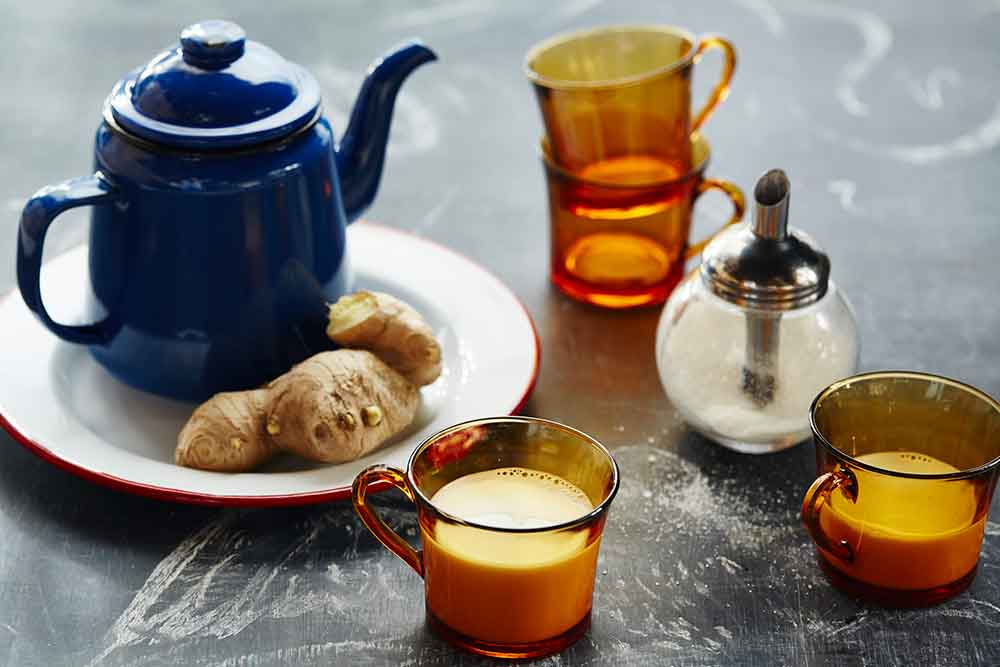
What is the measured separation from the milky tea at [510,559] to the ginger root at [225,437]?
6.1 inches

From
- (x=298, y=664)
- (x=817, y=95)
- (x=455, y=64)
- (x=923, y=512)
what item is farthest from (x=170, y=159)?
(x=817, y=95)

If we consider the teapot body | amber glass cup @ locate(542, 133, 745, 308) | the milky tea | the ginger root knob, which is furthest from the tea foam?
amber glass cup @ locate(542, 133, 745, 308)

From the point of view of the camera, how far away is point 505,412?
33.9 inches

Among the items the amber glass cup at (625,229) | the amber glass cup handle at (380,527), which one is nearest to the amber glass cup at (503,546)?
the amber glass cup handle at (380,527)

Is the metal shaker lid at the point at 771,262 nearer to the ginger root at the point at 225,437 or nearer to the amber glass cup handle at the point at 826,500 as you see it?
the amber glass cup handle at the point at 826,500

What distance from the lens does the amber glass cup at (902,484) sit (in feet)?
2.33

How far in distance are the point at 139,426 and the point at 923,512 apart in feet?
1.61

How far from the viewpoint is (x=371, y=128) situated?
0.95m

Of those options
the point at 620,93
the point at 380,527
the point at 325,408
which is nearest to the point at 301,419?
the point at 325,408

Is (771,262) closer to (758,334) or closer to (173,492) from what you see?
(758,334)

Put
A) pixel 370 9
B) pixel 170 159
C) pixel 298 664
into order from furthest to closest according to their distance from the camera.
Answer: pixel 370 9, pixel 170 159, pixel 298 664

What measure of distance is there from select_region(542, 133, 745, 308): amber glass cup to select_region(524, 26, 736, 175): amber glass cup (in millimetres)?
18

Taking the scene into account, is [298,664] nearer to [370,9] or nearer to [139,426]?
[139,426]

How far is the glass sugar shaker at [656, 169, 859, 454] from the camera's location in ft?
2.61
